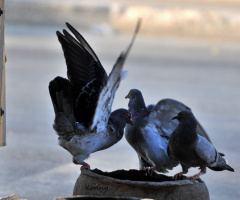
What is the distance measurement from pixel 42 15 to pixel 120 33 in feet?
20.1

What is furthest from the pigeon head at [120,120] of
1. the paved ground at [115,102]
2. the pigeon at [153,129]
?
the paved ground at [115,102]

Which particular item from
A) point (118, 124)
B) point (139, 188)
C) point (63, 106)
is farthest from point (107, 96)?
point (139, 188)

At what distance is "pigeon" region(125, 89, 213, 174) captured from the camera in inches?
218

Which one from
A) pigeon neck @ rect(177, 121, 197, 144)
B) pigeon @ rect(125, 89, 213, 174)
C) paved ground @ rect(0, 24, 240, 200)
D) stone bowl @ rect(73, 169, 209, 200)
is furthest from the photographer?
paved ground @ rect(0, 24, 240, 200)

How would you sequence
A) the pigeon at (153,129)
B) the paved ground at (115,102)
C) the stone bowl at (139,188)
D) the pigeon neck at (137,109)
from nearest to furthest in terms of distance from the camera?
the stone bowl at (139,188) < the pigeon at (153,129) < the pigeon neck at (137,109) < the paved ground at (115,102)

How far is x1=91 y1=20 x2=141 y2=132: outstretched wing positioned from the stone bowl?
0.49m

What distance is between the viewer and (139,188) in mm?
4500

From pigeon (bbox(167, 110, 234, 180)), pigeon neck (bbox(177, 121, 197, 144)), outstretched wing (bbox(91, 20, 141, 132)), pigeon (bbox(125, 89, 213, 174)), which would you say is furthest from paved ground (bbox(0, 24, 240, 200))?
pigeon neck (bbox(177, 121, 197, 144))

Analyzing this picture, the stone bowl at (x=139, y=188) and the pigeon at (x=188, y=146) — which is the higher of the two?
the pigeon at (x=188, y=146)

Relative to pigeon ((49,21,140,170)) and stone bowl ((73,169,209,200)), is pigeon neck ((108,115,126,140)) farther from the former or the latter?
stone bowl ((73,169,209,200))

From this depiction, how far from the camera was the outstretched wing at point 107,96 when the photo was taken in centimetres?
473

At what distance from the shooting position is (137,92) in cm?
578

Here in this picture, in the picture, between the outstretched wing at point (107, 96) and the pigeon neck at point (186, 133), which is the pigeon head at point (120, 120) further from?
the pigeon neck at point (186, 133)

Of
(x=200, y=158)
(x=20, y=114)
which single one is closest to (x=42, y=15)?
(x=20, y=114)
